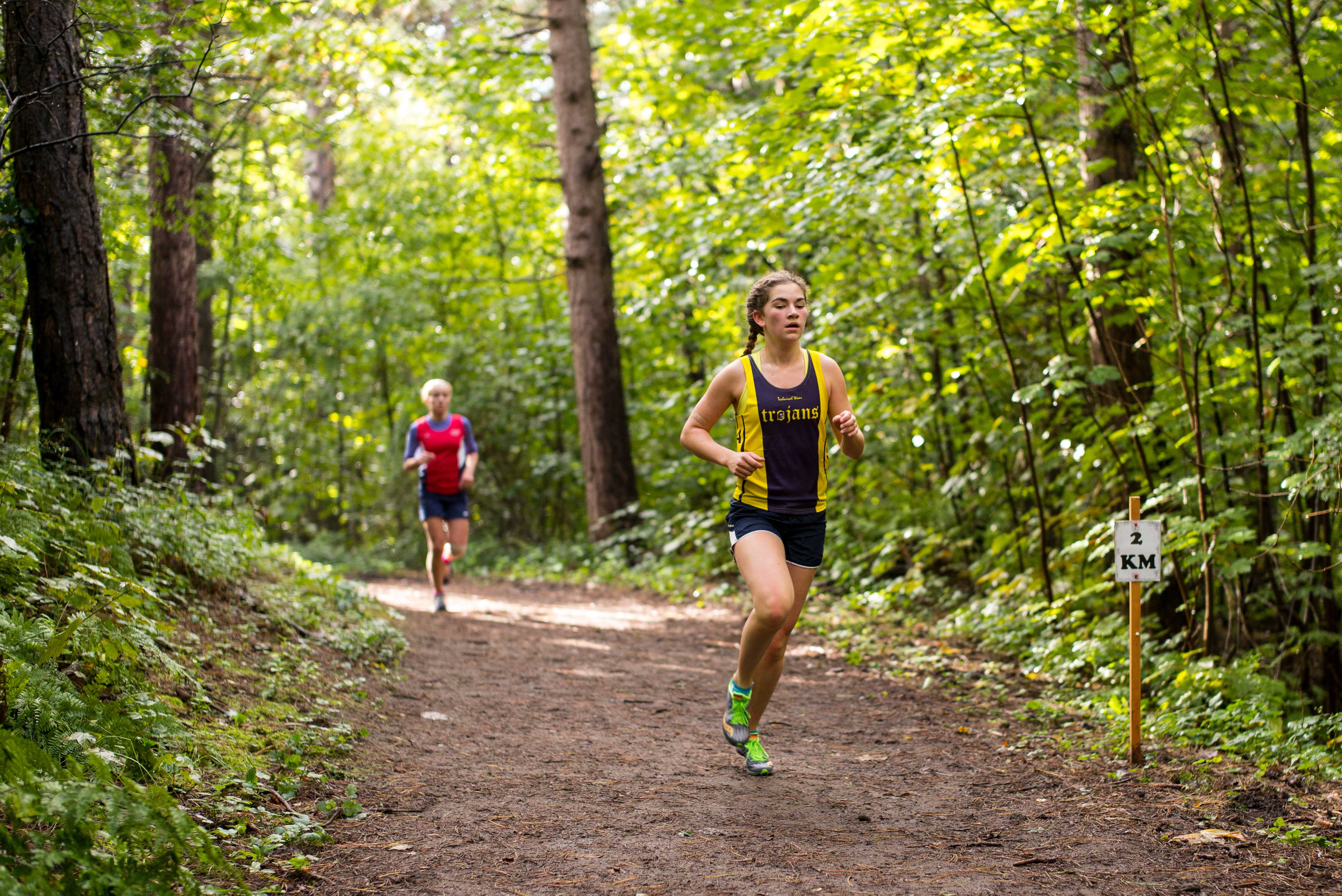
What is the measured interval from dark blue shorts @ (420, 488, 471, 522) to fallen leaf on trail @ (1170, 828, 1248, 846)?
7120mm

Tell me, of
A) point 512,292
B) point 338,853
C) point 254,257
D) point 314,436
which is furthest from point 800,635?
point 314,436

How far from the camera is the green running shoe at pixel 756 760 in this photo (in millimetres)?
4742

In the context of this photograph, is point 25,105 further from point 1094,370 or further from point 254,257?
point 1094,370

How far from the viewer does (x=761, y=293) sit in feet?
15.2

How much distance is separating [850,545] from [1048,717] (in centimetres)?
465

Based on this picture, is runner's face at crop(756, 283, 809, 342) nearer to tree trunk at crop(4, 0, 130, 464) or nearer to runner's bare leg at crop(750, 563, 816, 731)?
runner's bare leg at crop(750, 563, 816, 731)

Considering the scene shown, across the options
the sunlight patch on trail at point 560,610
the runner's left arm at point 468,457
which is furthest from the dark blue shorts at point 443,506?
the sunlight patch on trail at point 560,610

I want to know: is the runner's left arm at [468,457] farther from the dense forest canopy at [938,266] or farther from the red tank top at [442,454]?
the dense forest canopy at [938,266]

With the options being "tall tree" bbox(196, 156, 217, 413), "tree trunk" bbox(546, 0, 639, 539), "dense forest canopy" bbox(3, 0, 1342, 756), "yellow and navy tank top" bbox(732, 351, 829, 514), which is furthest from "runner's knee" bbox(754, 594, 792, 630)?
"tree trunk" bbox(546, 0, 639, 539)

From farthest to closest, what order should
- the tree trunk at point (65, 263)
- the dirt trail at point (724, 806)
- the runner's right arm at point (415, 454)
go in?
the runner's right arm at point (415, 454) < the tree trunk at point (65, 263) < the dirt trail at point (724, 806)

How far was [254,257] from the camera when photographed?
9773 millimetres

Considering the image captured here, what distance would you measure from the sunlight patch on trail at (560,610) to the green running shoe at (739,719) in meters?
3.71

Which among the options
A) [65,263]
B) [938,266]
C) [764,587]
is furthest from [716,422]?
[938,266]

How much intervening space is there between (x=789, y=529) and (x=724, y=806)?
3.99 feet
